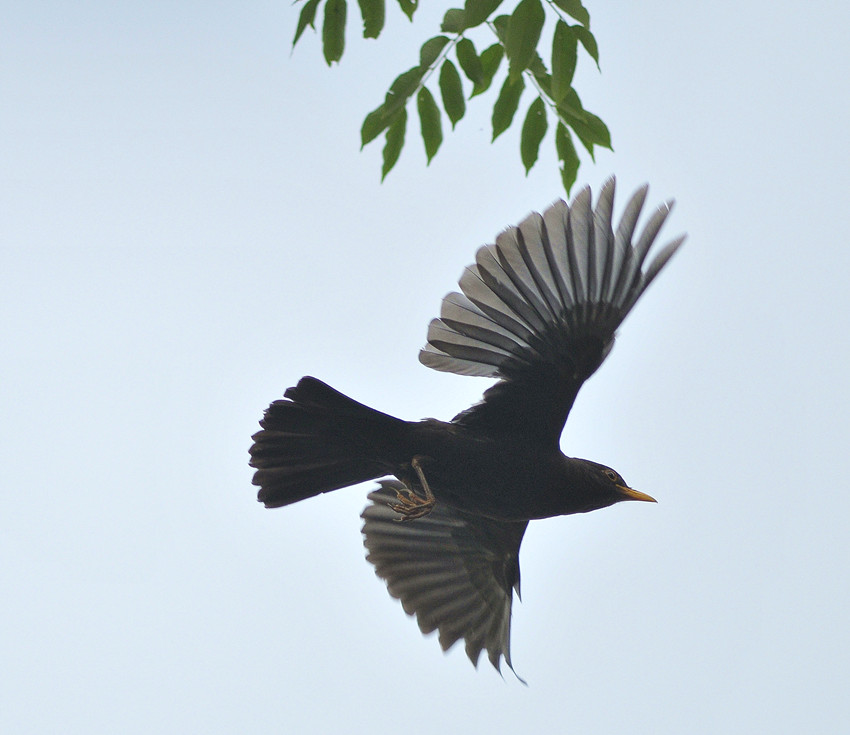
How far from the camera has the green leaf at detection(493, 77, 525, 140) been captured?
3.34m

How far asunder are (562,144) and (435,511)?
2.94 m

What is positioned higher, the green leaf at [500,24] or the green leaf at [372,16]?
the green leaf at [372,16]

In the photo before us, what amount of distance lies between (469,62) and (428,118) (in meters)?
0.24

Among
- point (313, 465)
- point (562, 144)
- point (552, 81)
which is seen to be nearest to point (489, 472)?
point (313, 465)

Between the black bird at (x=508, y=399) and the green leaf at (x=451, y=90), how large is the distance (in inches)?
40.3

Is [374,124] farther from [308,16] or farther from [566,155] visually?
[566,155]

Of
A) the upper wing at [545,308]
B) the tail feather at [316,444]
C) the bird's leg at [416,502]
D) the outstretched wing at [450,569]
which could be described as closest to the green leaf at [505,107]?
the upper wing at [545,308]

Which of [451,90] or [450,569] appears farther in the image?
[450,569]

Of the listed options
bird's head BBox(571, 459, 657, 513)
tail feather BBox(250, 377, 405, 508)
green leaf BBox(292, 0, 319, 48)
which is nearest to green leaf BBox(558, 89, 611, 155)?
green leaf BBox(292, 0, 319, 48)

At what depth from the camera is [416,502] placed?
4.61 m

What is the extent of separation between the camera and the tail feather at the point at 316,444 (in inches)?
184

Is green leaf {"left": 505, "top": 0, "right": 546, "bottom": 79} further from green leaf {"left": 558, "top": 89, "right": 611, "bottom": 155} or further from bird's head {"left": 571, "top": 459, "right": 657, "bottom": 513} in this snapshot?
bird's head {"left": 571, "top": 459, "right": 657, "bottom": 513}

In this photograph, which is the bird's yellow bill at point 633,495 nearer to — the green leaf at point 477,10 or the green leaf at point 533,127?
the green leaf at point 533,127

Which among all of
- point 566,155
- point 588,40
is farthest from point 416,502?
point 588,40
